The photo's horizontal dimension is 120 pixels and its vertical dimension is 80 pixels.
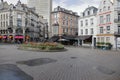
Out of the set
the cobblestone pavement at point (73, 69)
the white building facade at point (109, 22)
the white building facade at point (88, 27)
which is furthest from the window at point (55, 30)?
the cobblestone pavement at point (73, 69)

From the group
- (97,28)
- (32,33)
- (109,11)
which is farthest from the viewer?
(32,33)

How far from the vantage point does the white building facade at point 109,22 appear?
105ft

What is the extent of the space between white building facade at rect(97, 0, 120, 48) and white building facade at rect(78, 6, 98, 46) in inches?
81.3

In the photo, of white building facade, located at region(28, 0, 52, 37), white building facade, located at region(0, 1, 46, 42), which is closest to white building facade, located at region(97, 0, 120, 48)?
white building facade, located at region(0, 1, 46, 42)

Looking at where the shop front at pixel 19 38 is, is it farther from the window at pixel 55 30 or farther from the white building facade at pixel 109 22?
the white building facade at pixel 109 22

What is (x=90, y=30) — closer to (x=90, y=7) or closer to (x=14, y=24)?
(x=90, y=7)

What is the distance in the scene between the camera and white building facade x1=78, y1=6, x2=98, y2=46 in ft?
125

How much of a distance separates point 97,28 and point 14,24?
29.3m

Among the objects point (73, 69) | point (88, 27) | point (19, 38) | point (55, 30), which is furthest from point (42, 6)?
point (73, 69)

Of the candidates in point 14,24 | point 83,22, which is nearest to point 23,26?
point 14,24

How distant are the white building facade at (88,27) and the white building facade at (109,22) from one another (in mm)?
2065

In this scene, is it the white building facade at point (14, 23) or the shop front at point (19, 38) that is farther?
the white building facade at point (14, 23)

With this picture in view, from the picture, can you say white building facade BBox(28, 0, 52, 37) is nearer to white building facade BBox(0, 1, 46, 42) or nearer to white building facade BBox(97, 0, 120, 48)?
white building facade BBox(0, 1, 46, 42)

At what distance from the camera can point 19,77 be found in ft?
21.7
